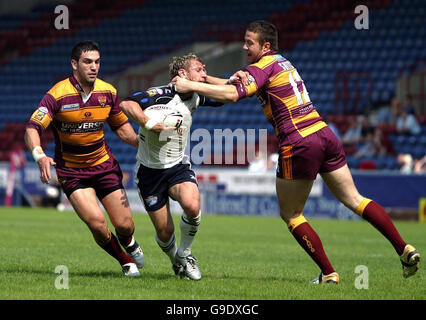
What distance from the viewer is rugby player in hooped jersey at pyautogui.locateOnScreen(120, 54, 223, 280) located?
23.6 feet

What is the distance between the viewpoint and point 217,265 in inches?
344

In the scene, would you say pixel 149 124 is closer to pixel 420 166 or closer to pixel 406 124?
pixel 420 166

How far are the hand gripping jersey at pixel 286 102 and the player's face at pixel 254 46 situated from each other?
2.1 inches

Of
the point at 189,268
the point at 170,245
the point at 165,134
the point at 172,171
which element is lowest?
the point at 189,268

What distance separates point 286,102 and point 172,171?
1323mm

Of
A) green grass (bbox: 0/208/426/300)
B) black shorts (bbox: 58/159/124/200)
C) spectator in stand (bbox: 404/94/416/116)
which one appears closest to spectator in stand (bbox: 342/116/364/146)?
spectator in stand (bbox: 404/94/416/116)

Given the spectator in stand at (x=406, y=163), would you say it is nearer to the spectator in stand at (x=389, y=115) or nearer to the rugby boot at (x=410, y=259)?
the spectator in stand at (x=389, y=115)

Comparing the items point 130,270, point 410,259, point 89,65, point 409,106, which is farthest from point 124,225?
point 409,106

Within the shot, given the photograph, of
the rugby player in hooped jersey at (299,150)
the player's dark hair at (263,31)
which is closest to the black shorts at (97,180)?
the rugby player in hooped jersey at (299,150)

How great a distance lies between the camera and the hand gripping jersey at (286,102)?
22.4 ft

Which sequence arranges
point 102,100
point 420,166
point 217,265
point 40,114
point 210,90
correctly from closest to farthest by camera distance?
1. point 210,90
2. point 40,114
3. point 102,100
4. point 217,265
5. point 420,166

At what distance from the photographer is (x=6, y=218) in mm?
16359

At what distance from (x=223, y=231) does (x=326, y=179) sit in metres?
7.46
